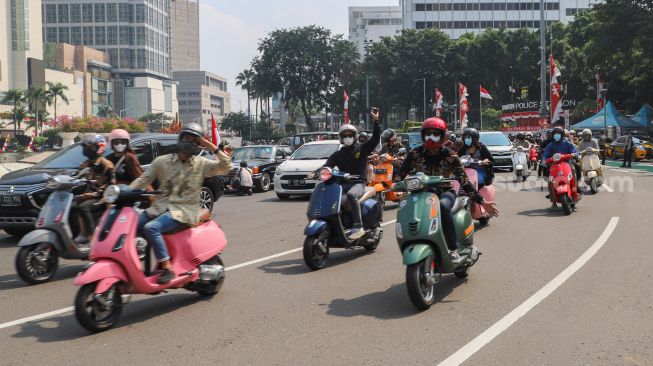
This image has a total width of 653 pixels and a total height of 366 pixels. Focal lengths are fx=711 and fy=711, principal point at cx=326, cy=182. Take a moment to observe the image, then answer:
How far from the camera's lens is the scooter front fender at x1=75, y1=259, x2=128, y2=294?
220 inches

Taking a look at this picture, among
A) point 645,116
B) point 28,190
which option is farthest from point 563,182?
point 645,116

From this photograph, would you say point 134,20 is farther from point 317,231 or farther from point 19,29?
point 317,231

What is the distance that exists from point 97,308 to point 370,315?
2.30 metres

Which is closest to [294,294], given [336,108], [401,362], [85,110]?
[401,362]

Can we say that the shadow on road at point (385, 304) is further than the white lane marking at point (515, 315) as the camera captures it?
Yes

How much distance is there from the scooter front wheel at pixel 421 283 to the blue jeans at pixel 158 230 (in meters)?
2.14

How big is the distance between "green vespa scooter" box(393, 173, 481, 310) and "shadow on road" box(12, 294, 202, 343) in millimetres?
2193

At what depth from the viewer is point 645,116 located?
1812 inches

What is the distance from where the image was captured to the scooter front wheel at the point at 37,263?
781cm

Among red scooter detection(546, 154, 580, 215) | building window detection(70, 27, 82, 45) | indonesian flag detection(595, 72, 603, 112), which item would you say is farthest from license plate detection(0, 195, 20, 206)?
building window detection(70, 27, 82, 45)

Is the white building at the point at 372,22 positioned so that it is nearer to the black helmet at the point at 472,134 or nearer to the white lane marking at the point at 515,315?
the black helmet at the point at 472,134

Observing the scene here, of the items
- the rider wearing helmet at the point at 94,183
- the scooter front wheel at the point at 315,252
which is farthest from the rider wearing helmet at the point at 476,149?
the rider wearing helmet at the point at 94,183

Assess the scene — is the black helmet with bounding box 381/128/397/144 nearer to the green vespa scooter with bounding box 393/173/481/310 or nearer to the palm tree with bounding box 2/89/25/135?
the green vespa scooter with bounding box 393/173/481/310

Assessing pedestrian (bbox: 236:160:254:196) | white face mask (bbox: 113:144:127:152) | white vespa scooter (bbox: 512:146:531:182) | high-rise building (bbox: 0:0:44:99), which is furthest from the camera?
high-rise building (bbox: 0:0:44:99)
